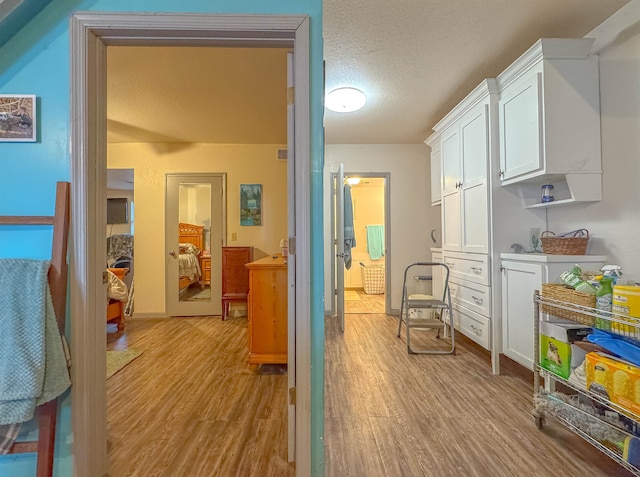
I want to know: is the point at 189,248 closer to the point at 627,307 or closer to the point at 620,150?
the point at 627,307

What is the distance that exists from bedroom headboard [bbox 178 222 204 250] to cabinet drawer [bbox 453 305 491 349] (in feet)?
10.9

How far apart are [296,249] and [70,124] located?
41.5 inches

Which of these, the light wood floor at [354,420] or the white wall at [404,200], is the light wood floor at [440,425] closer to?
the light wood floor at [354,420]

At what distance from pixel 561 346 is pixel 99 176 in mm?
2414

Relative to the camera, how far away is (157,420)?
5.89ft

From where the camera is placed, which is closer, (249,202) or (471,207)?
(471,207)

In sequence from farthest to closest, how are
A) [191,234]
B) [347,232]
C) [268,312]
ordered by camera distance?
[191,234], [347,232], [268,312]

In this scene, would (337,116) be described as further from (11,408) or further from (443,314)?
(11,408)

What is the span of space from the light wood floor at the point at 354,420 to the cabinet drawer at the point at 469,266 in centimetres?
69

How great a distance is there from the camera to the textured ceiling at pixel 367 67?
1845 mm

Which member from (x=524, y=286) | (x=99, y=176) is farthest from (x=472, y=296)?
(x=99, y=176)

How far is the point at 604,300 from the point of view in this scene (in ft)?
4.64

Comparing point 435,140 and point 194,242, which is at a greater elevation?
point 435,140

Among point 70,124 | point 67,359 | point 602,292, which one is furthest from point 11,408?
point 602,292
